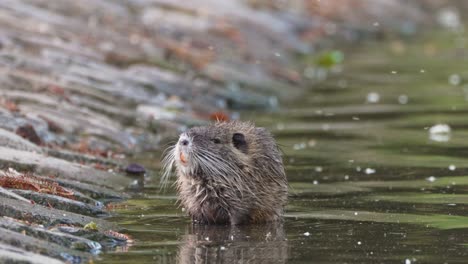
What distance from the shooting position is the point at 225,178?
35.0 ft

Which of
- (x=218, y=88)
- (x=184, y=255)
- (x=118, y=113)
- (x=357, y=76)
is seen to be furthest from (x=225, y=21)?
(x=184, y=255)

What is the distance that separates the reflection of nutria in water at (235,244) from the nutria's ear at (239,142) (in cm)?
78

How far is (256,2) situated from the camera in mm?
29203

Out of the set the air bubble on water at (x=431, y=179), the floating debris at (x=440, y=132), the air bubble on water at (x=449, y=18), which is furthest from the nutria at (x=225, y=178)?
the air bubble on water at (x=449, y=18)

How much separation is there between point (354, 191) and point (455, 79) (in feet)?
35.0

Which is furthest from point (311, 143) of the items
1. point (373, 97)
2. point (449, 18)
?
point (449, 18)

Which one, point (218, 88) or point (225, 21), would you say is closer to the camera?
point (218, 88)

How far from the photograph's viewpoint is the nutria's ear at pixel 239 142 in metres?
10.9

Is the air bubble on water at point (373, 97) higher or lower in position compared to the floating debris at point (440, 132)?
higher

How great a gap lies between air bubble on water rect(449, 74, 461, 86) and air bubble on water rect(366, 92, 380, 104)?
177 centimetres

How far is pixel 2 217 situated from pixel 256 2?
2084 cm

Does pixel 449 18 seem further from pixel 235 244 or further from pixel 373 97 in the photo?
pixel 235 244

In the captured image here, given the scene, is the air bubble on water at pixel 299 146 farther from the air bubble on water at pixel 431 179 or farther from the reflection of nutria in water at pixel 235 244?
the reflection of nutria in water at pixel 235 244

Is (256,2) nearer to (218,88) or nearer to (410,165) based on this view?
(218,88)
